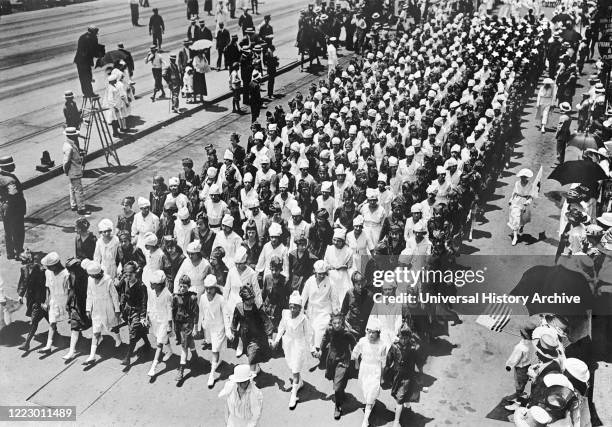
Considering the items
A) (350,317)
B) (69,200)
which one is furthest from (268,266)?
(69,200)

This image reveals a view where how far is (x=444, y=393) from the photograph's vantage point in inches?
348

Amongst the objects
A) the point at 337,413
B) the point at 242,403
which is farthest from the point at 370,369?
the point at 242,403

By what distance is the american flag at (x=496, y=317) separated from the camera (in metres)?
10.2

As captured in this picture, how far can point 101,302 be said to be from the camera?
9.50 m

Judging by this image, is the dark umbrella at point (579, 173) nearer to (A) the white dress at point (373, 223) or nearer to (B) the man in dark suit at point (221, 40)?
(A) the white dress at point (373, 223)

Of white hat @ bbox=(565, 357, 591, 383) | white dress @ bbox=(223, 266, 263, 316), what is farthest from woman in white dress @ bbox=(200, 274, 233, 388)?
white hat @ bbox=(565, 357, 591, 383)

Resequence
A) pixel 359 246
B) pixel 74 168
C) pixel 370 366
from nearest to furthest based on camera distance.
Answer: pixel 370 366 < pixel 359 246 < pixel 74 168

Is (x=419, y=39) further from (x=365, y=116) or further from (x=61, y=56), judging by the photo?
(x=61, y=56)

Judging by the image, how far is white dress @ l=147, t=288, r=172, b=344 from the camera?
30.4 feet

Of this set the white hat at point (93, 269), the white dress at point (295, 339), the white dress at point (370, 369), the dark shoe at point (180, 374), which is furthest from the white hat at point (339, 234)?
the white hat at point (93, 269)

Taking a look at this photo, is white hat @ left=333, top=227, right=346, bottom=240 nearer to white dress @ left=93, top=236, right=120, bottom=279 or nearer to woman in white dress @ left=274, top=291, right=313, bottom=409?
woman in white dress @ left=274, top=291, right=313, bottom=409

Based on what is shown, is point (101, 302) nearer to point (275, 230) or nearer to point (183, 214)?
point (183, 214)

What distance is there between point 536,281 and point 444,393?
2221mm

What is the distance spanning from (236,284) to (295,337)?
1.55 meters
